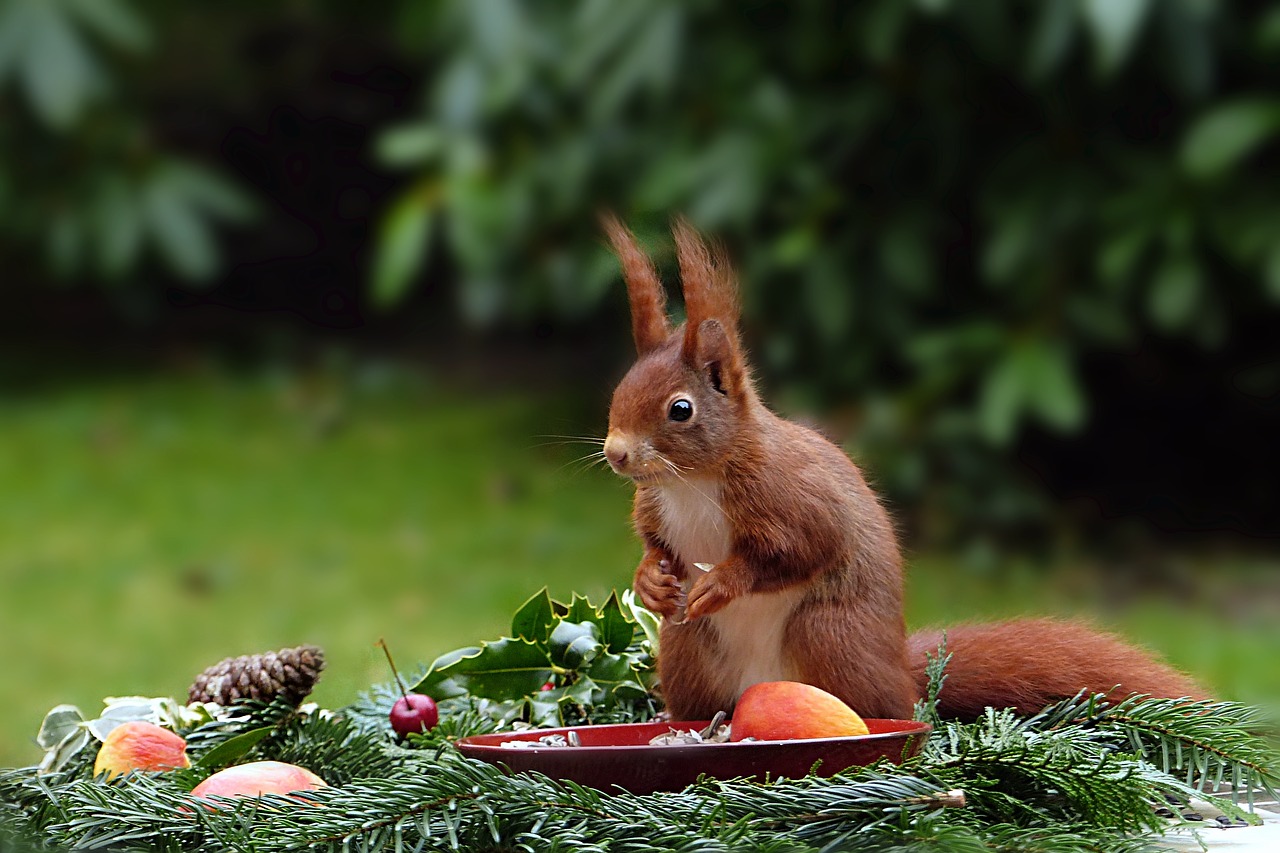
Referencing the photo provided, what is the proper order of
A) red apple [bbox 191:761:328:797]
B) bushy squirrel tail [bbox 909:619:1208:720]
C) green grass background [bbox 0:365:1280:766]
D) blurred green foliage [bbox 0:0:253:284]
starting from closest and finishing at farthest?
red apple [bbox 191:761:328:797], bushy squirrel tail [bbox 909:619:1208:720], green grass background [bbox 0:365:1280:766], blurred green foliage [bbox 0:0:253:284]

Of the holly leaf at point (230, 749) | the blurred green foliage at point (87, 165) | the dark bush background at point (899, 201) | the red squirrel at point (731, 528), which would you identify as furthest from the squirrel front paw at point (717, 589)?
the blurred green foliage at point (87, 165)

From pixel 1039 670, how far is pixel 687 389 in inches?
13.5

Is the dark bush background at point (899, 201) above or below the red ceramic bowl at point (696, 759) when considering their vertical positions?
above

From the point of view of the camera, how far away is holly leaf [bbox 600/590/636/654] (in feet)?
3.77

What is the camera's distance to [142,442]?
149 inches

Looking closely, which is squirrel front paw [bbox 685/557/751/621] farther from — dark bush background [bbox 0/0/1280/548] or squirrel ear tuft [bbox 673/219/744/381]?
dark bush background [bbox 0/0/1280/548]

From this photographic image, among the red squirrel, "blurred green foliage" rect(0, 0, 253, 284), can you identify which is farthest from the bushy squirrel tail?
"blurred green foliage" rect(0, 0, 253, 284)

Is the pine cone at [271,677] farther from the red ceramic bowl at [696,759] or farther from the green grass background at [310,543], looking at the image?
the green grass background at [310,543]

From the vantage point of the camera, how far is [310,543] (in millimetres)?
3338

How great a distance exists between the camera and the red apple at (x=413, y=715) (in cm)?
112

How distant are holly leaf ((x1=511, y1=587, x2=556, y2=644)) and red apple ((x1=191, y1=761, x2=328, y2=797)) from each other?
0.19m

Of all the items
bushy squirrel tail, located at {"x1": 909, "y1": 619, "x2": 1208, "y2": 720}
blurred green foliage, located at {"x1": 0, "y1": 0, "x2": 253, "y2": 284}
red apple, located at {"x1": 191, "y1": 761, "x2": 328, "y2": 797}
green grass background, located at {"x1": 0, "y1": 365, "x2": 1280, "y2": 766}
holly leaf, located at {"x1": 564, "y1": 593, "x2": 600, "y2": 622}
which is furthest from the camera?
blurred green foliage, located at {"x1": 0, "y1": 0, "x2": 253, "y2": 284}

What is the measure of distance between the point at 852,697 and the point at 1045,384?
1.97 meters

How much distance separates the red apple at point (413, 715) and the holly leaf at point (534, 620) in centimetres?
9
